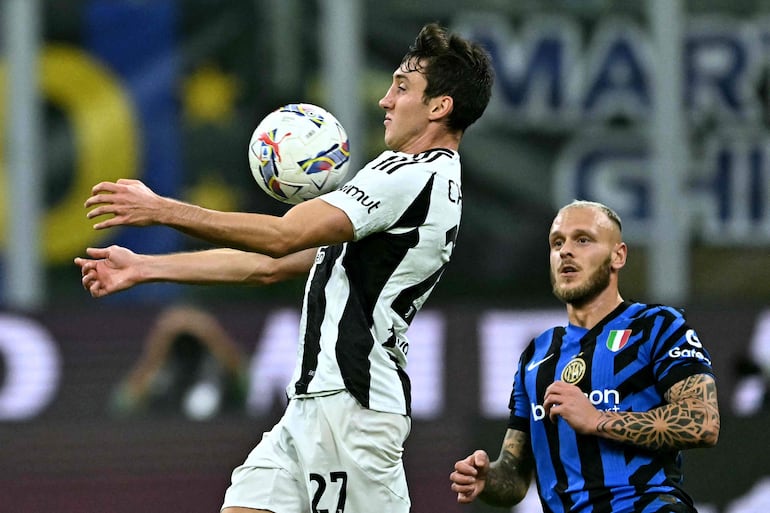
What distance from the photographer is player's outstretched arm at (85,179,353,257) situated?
417 centimetres

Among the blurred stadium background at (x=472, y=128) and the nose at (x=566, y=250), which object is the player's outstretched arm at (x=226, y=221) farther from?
the blurred stadium background at (x=472, y=128)

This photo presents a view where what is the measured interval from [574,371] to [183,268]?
1296 mm

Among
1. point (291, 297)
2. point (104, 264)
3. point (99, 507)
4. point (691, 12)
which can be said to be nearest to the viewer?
point (104, 264)

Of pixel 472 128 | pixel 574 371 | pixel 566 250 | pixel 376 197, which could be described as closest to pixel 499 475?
pixel 574 371

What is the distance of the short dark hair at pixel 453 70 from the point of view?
4922mm

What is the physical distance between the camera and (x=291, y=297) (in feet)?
35.2

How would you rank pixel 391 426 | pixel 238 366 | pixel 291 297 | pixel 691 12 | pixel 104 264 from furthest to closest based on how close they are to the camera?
1. pixel 691 12
2. pixel 291 297
3. pixel 238 366
4. pixel 391 426
5. pixel 104 264

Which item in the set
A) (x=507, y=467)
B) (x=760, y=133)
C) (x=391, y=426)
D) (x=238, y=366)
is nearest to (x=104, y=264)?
(x=391, y=426)

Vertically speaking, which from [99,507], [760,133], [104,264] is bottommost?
[99,507]

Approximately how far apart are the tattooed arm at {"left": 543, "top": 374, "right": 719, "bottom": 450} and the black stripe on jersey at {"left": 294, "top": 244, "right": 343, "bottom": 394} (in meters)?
0.81

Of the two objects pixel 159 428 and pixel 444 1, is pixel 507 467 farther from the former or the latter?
pixel 444 1

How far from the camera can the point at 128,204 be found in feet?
13.7

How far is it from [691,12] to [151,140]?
4.44 meters

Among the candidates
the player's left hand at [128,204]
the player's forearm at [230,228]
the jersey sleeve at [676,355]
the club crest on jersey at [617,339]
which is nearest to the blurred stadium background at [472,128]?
the club crest on jersey at [617,339]
